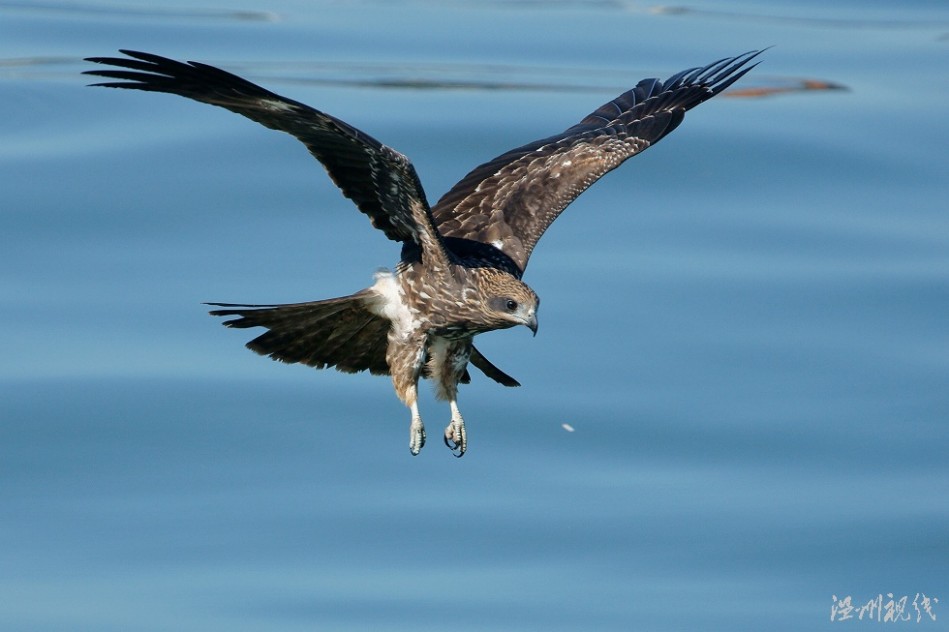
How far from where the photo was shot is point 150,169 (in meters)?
16.3

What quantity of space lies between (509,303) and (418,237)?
1.96 feet

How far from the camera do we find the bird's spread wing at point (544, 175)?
11.3m

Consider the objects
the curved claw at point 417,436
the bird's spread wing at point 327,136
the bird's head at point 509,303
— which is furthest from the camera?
the curved claw at point 417,436

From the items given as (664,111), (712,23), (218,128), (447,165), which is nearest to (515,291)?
(664,111)

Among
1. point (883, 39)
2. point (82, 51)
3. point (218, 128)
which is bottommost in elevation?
point (218, 128)

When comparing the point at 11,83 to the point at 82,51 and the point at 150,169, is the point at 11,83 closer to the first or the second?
the point at 82,51

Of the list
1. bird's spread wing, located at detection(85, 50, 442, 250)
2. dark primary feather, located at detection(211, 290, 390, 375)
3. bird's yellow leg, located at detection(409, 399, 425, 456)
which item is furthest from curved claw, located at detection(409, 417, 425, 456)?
bird's spread wing, located at detection(85, 50, 442, 250)

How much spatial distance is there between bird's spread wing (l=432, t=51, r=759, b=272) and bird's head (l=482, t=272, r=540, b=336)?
2.47ft

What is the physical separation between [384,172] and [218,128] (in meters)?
7.88

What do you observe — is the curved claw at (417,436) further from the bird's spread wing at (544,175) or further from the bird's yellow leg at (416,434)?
the bird's spread wing at (544,175)

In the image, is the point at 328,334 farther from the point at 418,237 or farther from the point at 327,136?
the point at 327,136

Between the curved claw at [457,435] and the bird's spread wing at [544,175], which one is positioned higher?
the bird's spread wing at [544,175]

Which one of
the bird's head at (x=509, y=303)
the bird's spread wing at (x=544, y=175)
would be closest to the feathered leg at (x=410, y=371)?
the bird's head at (x=509, y=303)

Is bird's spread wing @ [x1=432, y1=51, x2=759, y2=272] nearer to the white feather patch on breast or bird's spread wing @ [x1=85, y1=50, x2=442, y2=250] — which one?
the white feather patch on breast
